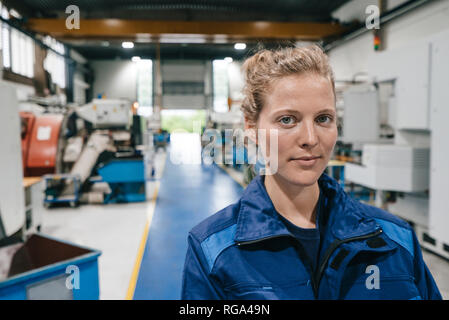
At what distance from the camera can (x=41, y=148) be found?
19.5 feet

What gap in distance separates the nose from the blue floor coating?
354 mm

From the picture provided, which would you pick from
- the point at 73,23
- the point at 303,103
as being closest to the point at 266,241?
the point at 303,103

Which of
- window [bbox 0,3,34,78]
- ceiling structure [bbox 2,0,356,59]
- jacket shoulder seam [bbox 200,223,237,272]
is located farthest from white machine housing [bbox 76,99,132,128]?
jacket shoulder seam [bbox 200,223,237,272]

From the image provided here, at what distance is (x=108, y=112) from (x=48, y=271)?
Answer: 461 centimetres

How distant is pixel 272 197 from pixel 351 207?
0.78 feet

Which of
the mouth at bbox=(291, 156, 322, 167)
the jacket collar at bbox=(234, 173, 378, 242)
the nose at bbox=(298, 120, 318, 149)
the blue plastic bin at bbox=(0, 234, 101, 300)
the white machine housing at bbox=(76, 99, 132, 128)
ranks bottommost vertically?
the blue plastic bin at bbox=(0, 234, 101, 300)

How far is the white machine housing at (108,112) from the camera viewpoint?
19.7 feet

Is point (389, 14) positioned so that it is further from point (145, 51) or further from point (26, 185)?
point (26, 185)

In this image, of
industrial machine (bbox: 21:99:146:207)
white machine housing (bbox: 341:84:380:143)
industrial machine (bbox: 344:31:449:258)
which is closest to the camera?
industrial machine (bbox: 344:31:449:258)

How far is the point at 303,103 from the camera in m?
0.86

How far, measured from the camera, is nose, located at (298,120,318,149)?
2.80ft

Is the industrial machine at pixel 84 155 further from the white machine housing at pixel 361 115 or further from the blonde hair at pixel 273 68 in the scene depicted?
the blonde hair at pixel 273 68

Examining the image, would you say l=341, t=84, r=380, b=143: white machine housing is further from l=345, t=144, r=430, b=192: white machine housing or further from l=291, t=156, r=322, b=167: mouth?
l=291, t=156, r=322, b=167: mouth

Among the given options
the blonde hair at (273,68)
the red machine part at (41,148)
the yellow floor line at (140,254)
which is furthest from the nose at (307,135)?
the red machine part at (41,148)
